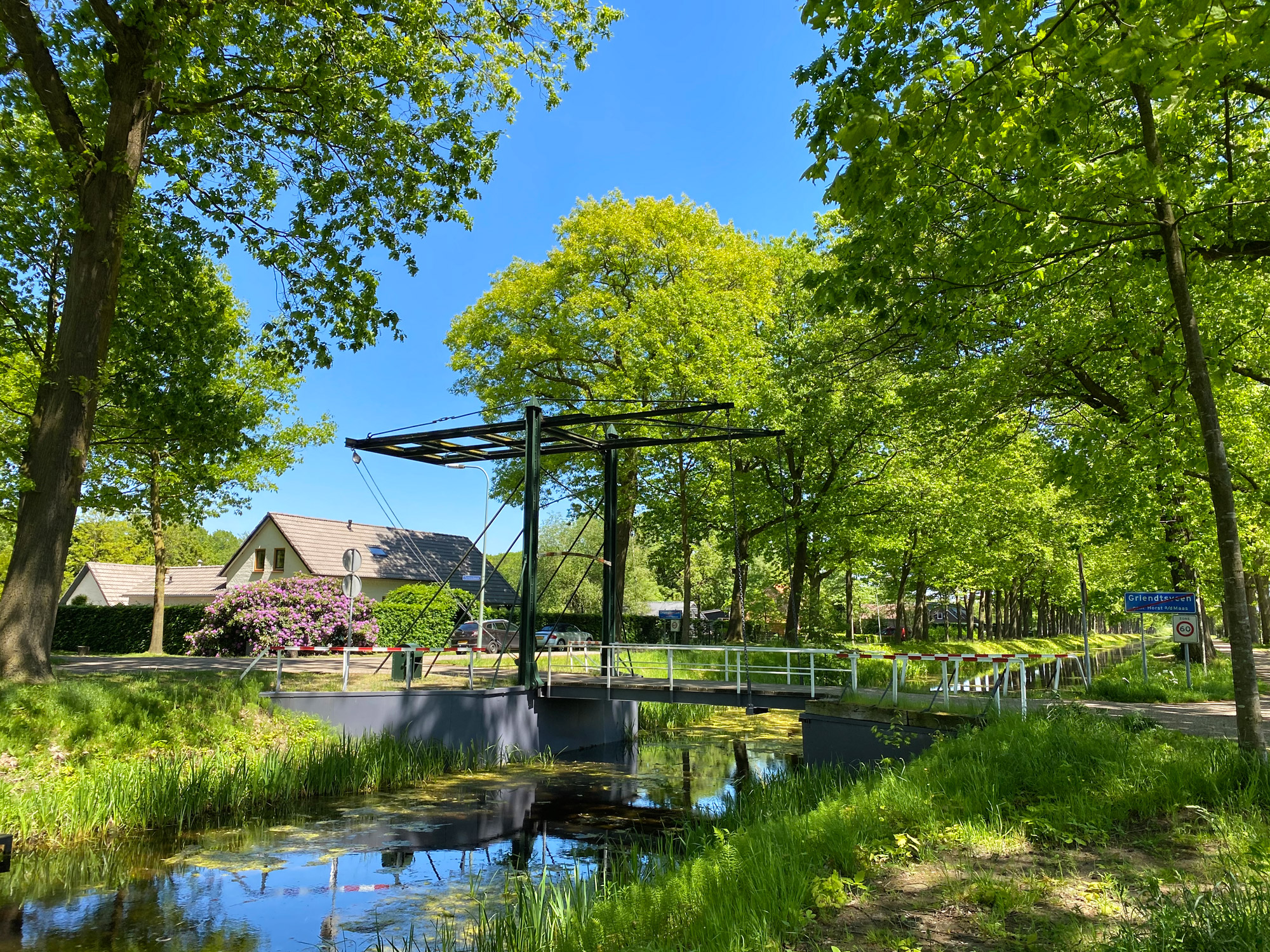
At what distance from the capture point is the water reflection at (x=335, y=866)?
670 centimetres

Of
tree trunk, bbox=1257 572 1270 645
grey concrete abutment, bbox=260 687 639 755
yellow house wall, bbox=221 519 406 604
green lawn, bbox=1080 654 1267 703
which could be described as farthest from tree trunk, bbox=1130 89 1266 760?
tree trunk, bbox=1257 572 1270 645

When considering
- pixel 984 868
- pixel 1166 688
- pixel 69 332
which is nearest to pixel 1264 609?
pixel 1166 688

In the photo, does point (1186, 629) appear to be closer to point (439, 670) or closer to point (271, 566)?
point (439, 670)

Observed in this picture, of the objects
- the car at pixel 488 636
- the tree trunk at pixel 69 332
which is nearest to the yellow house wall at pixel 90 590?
the car at pixel 488 636

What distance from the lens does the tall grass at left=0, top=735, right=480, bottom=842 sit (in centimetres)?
866

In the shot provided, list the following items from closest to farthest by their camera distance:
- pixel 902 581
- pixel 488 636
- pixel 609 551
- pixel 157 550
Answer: pixel 609 551 < pixel 157 550 < pixel 902 581 < pixel 488 636

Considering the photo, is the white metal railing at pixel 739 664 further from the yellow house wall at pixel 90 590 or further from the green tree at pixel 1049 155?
the yellow house wall at pixel 90 590

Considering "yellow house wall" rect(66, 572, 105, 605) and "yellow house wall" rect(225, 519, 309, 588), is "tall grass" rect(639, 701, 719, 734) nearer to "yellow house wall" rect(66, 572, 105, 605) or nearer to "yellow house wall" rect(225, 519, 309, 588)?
"yellow house wall" rect(225, 519, 309, 588)

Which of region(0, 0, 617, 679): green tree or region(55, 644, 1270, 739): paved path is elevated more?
region(0, 0, 617, 679): green tree

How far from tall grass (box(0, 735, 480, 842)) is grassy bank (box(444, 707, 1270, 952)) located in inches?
199

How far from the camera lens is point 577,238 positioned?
25484mm

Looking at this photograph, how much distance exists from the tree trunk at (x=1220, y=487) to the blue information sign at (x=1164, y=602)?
956cm

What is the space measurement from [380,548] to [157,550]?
1562cm

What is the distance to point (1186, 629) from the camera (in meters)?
14.8
